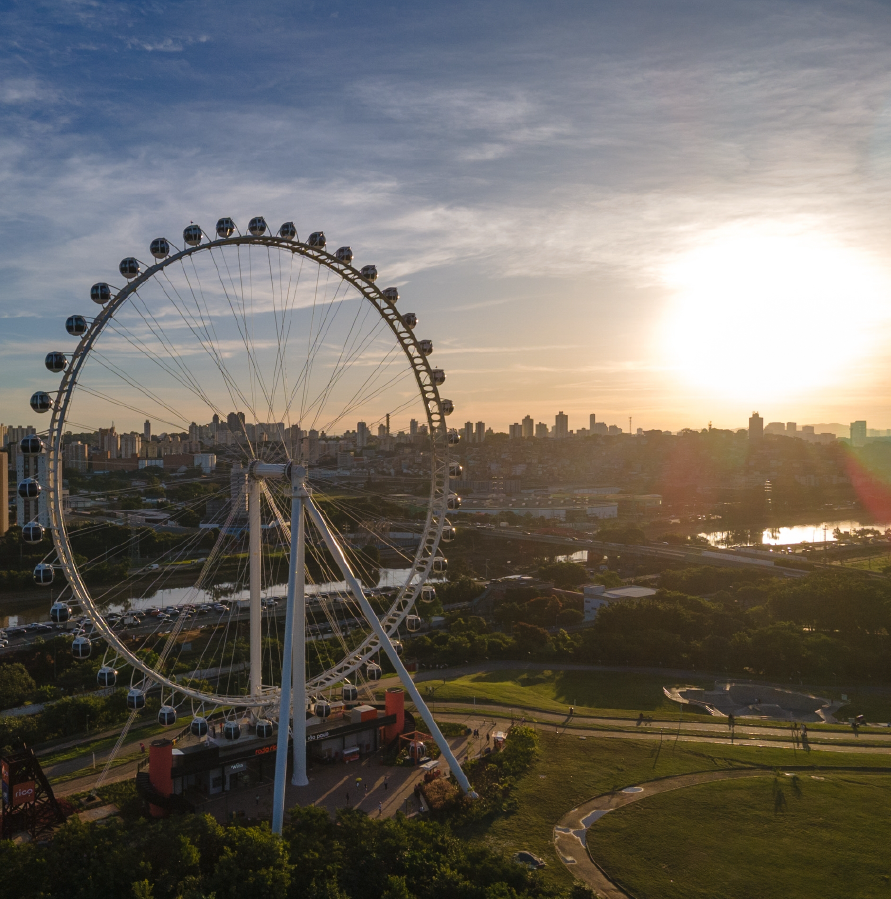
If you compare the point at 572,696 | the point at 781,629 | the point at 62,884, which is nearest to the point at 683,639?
the point at 781,629

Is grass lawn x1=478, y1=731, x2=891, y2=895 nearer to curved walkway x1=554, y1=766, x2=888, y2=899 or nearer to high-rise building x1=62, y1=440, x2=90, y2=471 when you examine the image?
curved walkway x1=554, y1=766, x2=888, y2=899

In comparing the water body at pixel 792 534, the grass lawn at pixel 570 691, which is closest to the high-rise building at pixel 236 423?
the grass lawn at pixel 570 691

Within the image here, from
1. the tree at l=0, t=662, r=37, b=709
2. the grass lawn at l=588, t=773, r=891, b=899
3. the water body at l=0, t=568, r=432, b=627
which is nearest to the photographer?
the grass lawn at l=588, t=773, r=891, b=899

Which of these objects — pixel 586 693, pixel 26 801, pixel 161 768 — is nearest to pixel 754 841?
pixel 586 693

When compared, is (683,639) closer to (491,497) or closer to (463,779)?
(463,779)

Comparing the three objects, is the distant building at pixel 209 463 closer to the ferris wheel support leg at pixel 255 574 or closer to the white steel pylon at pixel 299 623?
the ferris wheel support leg at pixel 255 574

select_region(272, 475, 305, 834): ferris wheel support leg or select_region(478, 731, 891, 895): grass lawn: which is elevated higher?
select_region(272, 475, 305, 834): ferris wheel support leg

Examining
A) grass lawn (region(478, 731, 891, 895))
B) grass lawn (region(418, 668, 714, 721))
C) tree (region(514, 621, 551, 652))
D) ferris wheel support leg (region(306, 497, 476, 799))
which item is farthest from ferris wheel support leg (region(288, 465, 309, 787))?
tree (region(514, 621, 551, 652))

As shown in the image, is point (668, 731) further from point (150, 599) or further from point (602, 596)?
point (150, 599)
